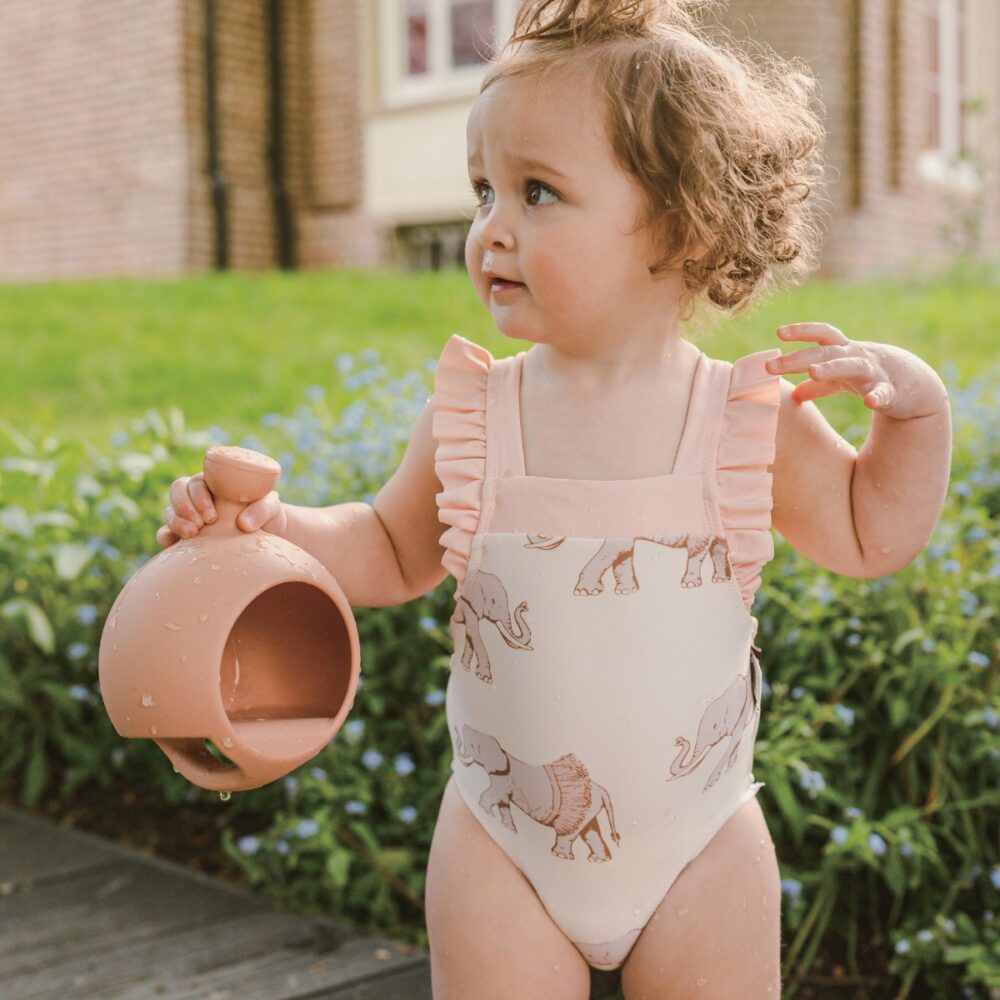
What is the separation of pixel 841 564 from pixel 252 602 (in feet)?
2.26

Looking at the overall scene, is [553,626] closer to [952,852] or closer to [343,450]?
[952,852]

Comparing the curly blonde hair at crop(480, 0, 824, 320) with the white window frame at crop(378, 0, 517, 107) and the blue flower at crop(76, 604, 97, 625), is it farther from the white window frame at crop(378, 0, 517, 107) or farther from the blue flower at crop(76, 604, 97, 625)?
the white window frame at crop(378, 0, 517, 107)

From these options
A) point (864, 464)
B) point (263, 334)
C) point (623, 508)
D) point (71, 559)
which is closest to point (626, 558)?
point (623, 508)

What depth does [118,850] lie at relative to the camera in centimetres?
272

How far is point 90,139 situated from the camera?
994 cm

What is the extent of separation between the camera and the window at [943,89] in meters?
10.1

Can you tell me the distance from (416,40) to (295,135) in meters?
1.18

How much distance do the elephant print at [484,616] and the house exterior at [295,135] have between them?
774cm

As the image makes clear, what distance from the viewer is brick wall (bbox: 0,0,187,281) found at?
9352 millimetres

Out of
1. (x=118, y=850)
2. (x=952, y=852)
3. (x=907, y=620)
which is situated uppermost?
(x=907, y=620)

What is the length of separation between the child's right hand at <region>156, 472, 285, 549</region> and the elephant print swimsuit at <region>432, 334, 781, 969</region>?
0.67ft

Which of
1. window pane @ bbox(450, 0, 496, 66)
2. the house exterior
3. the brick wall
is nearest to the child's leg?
the house exterior

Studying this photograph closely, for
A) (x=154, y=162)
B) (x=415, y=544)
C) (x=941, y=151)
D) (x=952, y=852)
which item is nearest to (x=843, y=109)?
(x=941, y=151)

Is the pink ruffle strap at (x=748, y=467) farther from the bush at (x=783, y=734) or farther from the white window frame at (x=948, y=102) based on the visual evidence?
the white window frame at (x=948, y=102)
